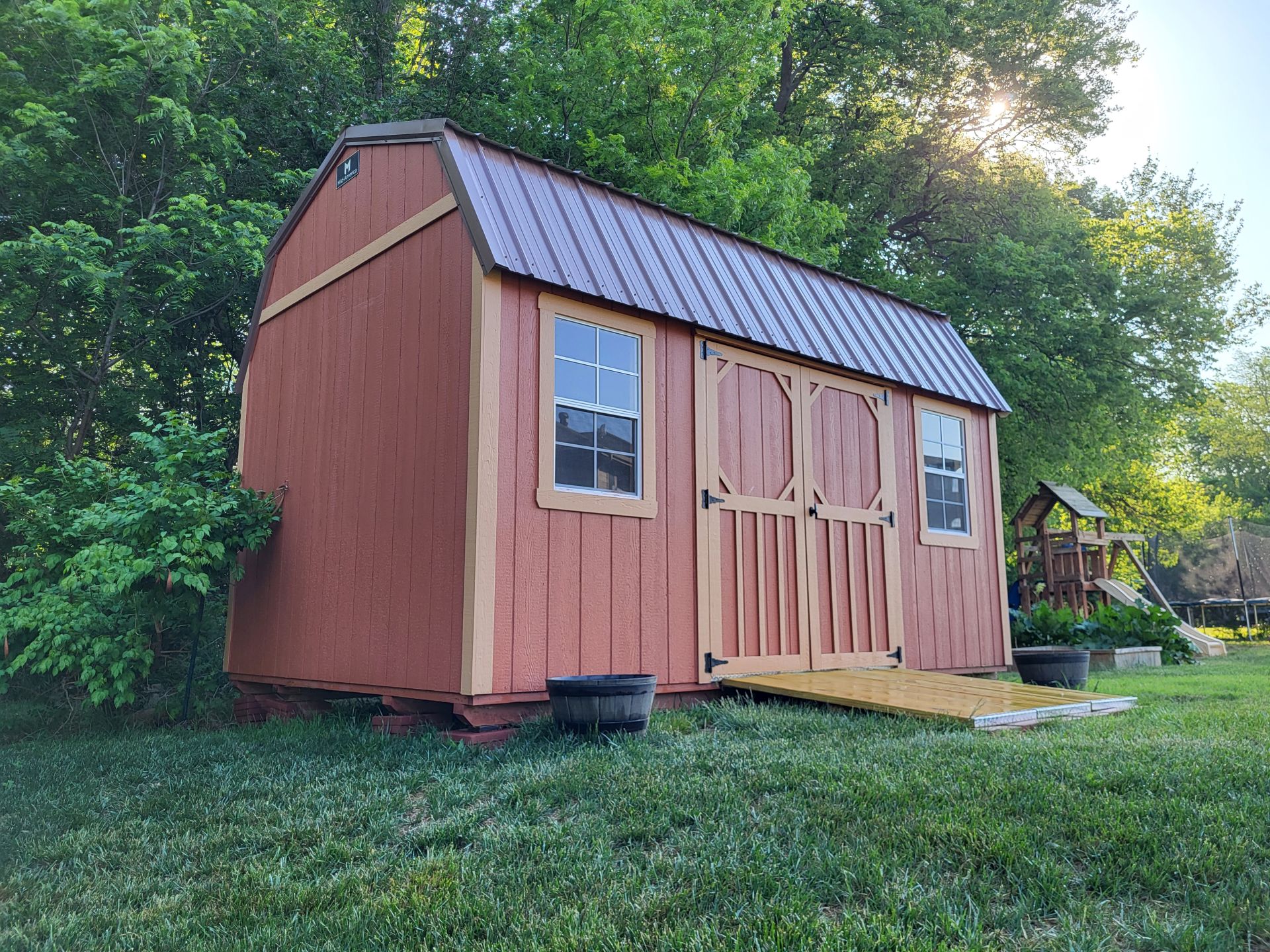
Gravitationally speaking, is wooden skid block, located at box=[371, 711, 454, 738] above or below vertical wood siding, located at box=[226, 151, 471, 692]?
below

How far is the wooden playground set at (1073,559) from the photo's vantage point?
50.0 ft

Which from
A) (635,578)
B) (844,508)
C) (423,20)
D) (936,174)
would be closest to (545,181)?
(635,578)

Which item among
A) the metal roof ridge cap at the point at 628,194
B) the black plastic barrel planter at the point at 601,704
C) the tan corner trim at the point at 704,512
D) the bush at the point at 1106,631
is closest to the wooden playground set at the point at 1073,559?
the bush at the point at 1106,631

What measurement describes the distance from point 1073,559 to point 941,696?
11.7m

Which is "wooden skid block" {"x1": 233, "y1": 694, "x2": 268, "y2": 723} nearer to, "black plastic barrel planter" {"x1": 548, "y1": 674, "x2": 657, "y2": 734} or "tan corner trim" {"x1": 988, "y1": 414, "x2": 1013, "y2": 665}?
"black plastic barrel planter" {"x1": 548, "y1": 674, "x2": 657, "y2": 734}

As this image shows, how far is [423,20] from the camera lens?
586 inches

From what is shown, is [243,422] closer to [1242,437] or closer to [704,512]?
[704,512]

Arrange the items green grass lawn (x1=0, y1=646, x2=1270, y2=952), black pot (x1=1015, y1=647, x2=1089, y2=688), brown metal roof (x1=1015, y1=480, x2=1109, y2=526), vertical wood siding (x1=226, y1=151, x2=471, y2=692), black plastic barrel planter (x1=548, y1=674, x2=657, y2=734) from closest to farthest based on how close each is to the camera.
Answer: green grass lawn (x1=0, y1=646, x2=1270, y2=952)
black plastic barrel planter (x1=548, y1=674, x2=657, y2=734)
vertical wood siding (x1=226, y1=151, x2=471, y2=692)
black pot (x1=1015, y1=647, x2=1089, y2=688)
brown metal roof (x1=1015, y1=480, x2=1109, y2=526)

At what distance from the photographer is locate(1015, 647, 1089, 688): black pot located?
7355 mm

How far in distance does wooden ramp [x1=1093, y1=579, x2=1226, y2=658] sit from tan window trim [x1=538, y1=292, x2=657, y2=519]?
424 inches

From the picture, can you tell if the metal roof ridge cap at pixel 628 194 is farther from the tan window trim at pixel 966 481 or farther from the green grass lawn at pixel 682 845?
the green grass lawn at pixel 682 845

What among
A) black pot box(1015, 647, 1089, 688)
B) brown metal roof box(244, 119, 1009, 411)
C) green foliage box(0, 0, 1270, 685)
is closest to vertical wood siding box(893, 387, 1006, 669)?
brown metal roof box(244, 119, 1009, 411)

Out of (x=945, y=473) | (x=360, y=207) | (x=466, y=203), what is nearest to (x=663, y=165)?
(x=945, y=473)

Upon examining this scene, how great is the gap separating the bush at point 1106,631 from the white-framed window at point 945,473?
12.8 feet
